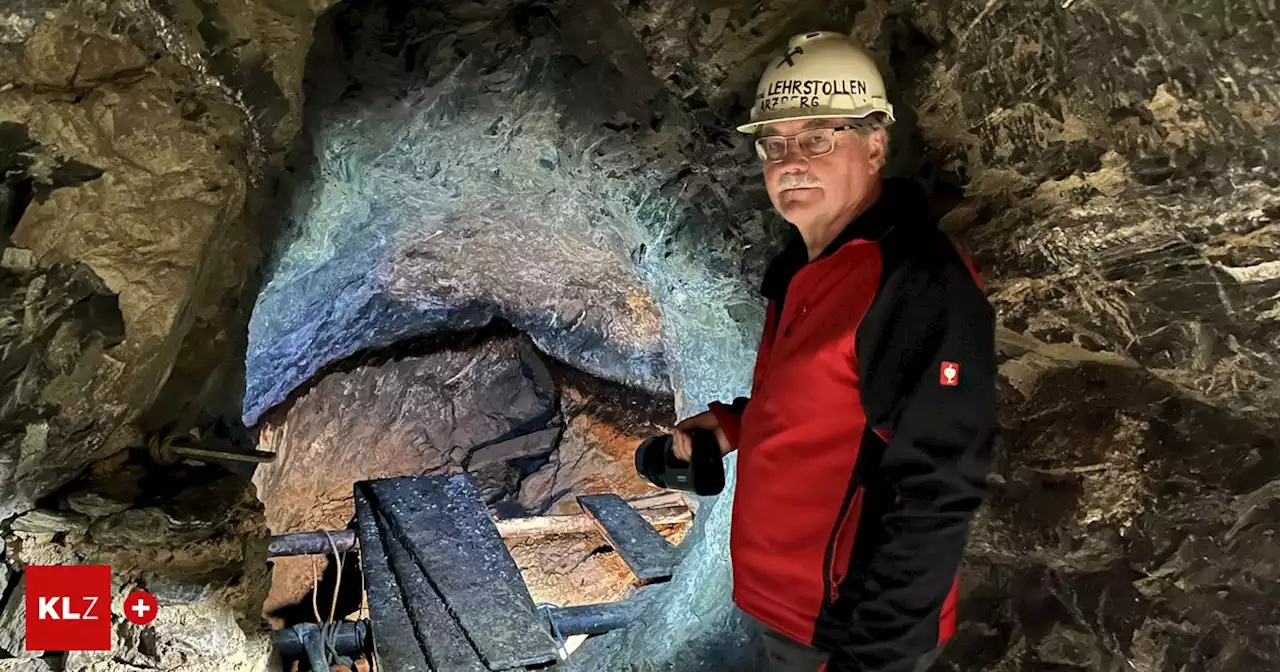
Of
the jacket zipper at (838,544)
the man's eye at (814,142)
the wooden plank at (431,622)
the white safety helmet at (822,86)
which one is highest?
the white safety helmet at (822,86)

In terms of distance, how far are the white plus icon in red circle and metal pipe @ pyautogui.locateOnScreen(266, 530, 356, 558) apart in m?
1.59

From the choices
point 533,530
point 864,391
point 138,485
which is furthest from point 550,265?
point 864,391

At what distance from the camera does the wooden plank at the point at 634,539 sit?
366 centimetres

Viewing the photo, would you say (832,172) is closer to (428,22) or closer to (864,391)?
(864,391)

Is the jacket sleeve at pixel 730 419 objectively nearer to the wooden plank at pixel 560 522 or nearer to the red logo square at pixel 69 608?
the red logo square at pixel 69 608

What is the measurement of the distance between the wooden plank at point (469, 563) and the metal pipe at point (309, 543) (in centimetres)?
28

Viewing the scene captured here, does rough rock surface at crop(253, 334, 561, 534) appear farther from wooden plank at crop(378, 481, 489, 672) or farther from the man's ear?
the man's ear

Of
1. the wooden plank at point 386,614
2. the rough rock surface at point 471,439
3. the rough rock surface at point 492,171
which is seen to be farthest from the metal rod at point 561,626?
the rough rock surface at point 471,439

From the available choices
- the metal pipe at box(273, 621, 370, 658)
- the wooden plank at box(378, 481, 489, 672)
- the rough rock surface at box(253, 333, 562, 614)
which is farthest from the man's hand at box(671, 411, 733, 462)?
the rough rock surface at box(253, 333, 562, 614)

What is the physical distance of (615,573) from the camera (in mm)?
5293

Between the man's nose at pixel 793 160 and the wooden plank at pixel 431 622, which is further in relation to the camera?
the wooden plank at pixel 431 622

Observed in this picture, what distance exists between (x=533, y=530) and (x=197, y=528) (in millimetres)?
2614

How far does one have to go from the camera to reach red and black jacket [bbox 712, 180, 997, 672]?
1.23 metres

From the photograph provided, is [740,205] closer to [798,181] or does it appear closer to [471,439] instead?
[798,181]
